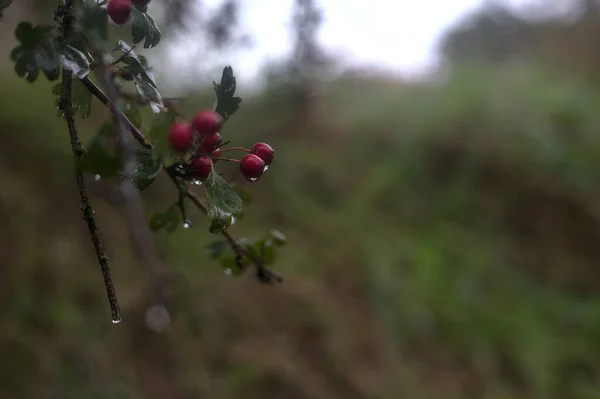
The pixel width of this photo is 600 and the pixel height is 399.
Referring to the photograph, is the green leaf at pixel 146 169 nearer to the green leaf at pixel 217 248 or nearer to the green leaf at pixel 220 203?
the green leaf at pixel 220 203

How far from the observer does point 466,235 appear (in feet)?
8.89

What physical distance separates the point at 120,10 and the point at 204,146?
14 centimetres

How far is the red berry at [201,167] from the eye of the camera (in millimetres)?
504

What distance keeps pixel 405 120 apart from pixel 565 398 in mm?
2088

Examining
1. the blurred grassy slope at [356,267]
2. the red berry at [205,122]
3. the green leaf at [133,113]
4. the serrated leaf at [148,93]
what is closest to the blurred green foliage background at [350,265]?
the blurred grassy slope at [356,267]

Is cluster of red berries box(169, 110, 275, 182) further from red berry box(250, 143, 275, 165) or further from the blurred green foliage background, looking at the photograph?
the blurred green foliage background

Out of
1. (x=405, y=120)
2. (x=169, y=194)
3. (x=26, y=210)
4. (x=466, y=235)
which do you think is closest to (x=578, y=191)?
(x=466, y=235)

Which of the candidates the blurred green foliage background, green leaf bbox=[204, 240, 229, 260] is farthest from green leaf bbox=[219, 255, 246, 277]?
the blurred green foliage background

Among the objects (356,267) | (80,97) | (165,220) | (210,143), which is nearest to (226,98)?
(210,143)

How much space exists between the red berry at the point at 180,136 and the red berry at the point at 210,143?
66 millimetres

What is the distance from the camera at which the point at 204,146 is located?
19.5 inches

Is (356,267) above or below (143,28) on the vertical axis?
above

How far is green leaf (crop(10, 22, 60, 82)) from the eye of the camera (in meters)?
0.44

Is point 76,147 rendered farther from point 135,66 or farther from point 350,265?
point 350,265
